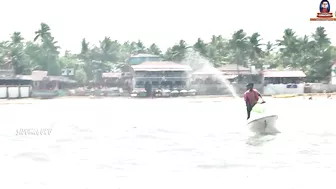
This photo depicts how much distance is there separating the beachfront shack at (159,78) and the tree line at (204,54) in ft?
63.0

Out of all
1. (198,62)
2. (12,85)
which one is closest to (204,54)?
(198,62)

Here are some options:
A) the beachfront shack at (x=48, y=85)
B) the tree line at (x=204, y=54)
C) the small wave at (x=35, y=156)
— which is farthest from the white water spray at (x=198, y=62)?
the small wave at (x=35, y=156)

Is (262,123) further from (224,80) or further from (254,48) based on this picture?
(254,48)

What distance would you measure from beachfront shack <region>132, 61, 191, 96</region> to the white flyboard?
212ft

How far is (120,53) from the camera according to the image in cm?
13962

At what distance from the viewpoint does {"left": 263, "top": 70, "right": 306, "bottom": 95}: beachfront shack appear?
301ft

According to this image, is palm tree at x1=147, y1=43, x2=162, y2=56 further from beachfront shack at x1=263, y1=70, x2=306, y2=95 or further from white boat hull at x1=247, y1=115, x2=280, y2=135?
white boat hull at x1=247, y1=115, x2=280, y2=135

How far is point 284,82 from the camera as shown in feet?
313

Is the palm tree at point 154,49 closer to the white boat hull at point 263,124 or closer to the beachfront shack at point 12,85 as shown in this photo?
the beachfront shack at point 12,85

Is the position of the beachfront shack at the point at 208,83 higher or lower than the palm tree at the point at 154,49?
lower

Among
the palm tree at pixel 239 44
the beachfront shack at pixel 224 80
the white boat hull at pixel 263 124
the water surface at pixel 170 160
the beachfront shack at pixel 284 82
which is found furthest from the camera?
the palm tree at pixel 239 44

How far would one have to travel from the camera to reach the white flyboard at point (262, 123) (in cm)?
2284

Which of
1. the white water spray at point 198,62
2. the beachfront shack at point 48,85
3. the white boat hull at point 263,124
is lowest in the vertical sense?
the white boat hull at point 263,124

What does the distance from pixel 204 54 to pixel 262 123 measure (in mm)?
90914
